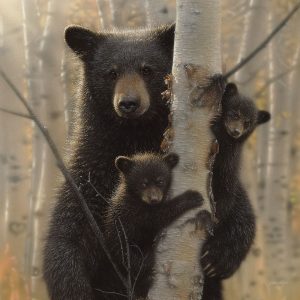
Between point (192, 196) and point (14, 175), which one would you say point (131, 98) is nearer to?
point (192, 196)

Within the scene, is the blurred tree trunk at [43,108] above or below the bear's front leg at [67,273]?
above

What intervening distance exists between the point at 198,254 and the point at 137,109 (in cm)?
115

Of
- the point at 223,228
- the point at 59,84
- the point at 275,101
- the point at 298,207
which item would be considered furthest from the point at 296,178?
the point at 223,228

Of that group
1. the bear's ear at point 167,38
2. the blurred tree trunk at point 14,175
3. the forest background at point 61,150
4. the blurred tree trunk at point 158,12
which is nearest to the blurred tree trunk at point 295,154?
the forest background at point 61,150

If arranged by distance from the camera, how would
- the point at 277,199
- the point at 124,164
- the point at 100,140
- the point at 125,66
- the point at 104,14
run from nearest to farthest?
the point at 124,164 → the point at 125,66 → the point at 100,140 → the point at 277,199 → the point at 104,14

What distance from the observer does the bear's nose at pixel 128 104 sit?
15.2ft

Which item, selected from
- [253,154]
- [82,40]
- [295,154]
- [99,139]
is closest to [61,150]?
[253,154]

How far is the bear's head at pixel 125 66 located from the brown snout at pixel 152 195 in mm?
530

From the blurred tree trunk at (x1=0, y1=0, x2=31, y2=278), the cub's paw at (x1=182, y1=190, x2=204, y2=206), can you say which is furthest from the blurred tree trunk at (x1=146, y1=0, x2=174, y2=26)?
the cub's paw at (x1=182, y1=190, x2=204, y2=206)

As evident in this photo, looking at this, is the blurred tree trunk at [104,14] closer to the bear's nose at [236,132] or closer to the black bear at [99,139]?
the black bear at [99,139]

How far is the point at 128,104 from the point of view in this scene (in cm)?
463

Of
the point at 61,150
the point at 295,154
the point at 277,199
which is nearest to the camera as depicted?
the point at 61,150

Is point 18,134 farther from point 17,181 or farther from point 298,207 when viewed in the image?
point 298,207

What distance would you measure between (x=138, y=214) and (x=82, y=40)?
1.35 m
